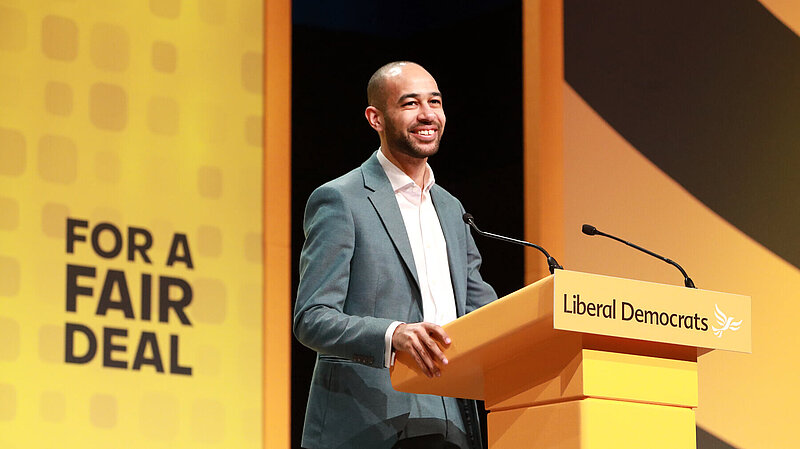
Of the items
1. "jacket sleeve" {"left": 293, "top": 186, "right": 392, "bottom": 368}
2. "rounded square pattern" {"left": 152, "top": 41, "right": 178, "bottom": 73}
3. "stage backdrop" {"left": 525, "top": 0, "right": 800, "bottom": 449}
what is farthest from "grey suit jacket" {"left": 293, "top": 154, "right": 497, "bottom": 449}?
"stage backdrop" {"left": 525, "top": 0, "right": 800, "bottom": 449}

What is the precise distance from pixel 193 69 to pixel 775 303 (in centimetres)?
265

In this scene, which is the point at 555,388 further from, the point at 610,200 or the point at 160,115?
the point at 610,200

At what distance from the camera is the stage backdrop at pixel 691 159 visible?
4754 millimetres

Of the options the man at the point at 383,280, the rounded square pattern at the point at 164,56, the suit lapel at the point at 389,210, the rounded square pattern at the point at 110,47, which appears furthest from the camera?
the rounded square pattern at the point at 164,56

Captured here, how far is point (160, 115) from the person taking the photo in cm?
406

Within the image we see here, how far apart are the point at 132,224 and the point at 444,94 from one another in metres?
1.52

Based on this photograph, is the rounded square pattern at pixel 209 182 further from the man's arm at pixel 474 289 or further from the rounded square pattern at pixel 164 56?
the man's arm at pixel 474 289

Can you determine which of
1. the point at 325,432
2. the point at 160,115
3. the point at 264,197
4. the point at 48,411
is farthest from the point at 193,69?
the point at 325,432

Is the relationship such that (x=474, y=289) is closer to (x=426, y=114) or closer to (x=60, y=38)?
(x=426, y=114)

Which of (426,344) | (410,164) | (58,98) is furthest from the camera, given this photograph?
(58,98)

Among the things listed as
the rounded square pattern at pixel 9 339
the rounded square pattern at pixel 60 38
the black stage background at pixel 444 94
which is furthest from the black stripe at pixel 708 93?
the rounded square pattern at pixel 9 339

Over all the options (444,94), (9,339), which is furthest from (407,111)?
(444,94)

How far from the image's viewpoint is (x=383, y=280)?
240 cm

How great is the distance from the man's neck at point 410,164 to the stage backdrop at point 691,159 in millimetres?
2057
